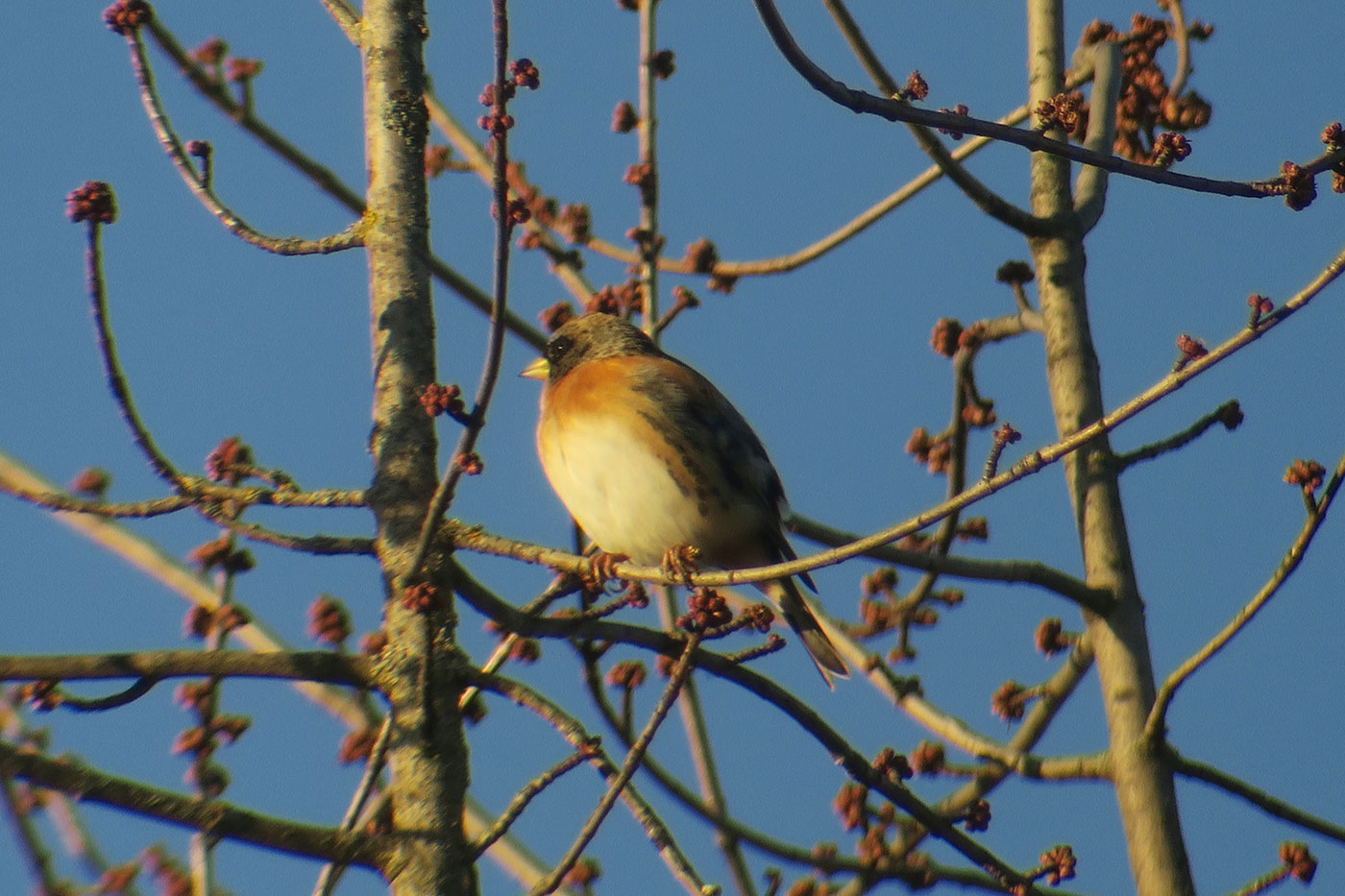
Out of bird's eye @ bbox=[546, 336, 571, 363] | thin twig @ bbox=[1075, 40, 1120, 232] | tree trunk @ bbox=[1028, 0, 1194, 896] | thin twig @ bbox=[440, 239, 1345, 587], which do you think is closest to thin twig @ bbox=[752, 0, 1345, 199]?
thin twig @ bbox=[440, 239, 1345, 587]

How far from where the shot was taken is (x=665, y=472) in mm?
5078

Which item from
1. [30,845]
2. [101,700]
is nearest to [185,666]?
[101,700]

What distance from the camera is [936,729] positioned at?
15.2ft

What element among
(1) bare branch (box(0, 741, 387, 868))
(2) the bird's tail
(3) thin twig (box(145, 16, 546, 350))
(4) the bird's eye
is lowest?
(1) bare branch (box(0, 741, 387, 868))

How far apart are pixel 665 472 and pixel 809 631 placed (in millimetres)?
763

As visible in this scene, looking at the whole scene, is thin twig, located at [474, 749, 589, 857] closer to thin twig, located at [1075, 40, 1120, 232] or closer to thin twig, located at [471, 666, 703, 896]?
thin twig, located at [471, 666, 703, 896]

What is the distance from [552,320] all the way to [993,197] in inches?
67.5

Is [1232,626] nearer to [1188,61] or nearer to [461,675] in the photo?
[461,675]

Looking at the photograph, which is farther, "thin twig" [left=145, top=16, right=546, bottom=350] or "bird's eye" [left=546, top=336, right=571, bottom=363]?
"bird's eye" [left=546, top=336, right=571, bottom=363]

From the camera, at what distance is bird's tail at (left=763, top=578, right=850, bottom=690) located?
5234 mm

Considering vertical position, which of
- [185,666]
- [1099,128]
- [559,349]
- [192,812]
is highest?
[1099,128]

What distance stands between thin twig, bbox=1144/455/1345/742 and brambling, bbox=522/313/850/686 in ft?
4.39

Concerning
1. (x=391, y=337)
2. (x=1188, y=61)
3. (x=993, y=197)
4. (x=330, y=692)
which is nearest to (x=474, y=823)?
(x=330, y=692)

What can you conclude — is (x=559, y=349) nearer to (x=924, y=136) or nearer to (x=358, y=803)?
(x=924, y=136)
